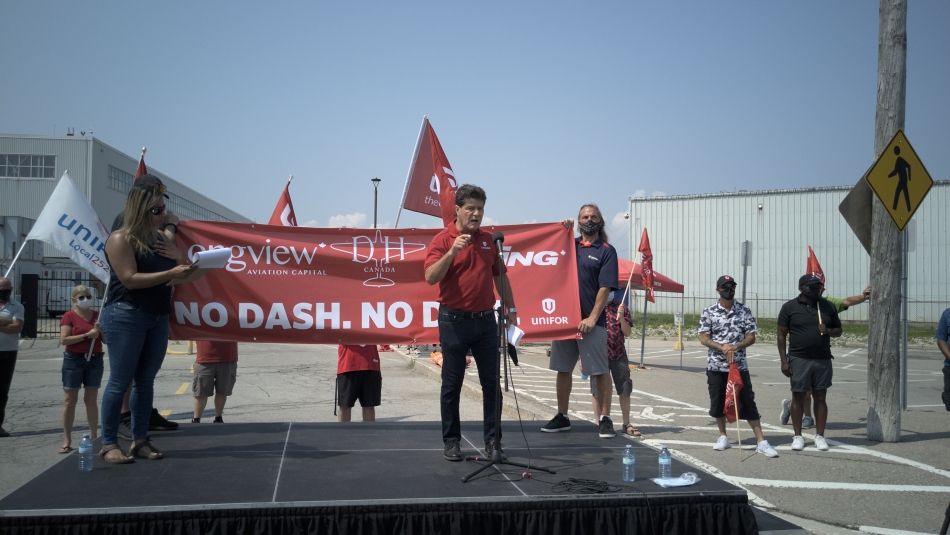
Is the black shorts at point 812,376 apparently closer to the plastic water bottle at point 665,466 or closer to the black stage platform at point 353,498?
the black stage platform at point 353,498

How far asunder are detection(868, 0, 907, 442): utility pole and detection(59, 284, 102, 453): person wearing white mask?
358 inches

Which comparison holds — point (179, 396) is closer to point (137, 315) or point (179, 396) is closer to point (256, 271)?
point (256, 271)

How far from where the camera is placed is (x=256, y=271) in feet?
24.2

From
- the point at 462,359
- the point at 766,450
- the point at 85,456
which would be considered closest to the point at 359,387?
the point at 462,359

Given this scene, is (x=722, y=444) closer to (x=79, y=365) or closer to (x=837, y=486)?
(x=837, y=486)

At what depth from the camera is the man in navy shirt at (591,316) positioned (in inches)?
289

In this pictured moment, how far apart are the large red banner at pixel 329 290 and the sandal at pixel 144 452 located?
1.94 m

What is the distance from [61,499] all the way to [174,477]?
28.2 inches

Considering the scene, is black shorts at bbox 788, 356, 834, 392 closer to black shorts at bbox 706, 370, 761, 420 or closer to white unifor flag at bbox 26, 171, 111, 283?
black shorts at bbox 706, 370, 761, 420

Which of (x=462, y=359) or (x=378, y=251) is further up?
(x=378, y=251)

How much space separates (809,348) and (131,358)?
7.05m

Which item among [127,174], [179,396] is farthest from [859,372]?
[127,174]

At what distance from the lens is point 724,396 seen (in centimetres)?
784

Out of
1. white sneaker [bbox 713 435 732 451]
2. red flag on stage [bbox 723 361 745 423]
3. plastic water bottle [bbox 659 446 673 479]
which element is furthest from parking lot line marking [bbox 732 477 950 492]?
plastic water bottle [bbox 659 446 673 479]
